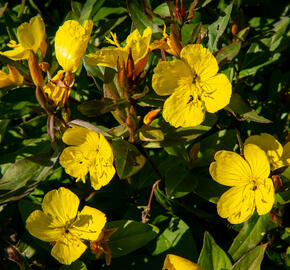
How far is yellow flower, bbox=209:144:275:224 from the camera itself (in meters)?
1.57

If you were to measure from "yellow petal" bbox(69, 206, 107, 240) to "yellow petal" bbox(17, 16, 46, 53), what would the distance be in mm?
756

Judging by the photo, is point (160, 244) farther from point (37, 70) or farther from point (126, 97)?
point (37, 70)

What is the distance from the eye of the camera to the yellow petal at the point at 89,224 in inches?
65.1

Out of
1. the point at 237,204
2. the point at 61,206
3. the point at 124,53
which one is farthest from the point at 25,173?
the point at 237,204

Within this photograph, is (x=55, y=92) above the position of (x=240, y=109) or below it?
above

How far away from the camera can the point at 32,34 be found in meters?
1.76

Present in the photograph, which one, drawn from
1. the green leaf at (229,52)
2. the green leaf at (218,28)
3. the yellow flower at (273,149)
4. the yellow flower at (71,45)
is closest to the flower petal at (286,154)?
the yellow flower at (273,149)

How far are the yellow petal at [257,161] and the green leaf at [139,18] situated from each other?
0.79 metres

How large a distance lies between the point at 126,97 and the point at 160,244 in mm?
784

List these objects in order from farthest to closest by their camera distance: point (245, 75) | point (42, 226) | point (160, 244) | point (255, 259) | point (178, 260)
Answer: point (245, 75) → point (160, 244) → point (42, 226) → point (255, 259) → point (178, 260)

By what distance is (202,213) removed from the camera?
6.47 feet

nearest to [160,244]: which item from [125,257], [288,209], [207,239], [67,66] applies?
[125,257]

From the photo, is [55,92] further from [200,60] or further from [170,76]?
[200,60]

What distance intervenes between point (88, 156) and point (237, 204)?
66cm
